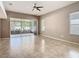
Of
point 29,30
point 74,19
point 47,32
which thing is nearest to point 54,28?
point 47,32

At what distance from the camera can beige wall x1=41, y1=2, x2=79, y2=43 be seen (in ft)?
22.3

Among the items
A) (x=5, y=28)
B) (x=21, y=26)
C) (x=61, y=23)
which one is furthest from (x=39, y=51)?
(x=21, y=26)

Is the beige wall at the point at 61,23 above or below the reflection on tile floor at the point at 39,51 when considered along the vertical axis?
above

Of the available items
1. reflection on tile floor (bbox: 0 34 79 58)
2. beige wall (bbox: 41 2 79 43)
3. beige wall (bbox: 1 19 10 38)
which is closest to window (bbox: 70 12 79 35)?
beige wall (bbox: 41 2 79 43)

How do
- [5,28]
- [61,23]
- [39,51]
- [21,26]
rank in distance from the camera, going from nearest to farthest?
[39,51], [61,23], [5,28], [21,26]

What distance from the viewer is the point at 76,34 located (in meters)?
6.48

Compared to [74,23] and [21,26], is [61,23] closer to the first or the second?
[74,23]

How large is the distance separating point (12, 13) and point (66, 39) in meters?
6.32

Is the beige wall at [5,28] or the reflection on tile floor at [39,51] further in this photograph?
the beige wall at [5,28]

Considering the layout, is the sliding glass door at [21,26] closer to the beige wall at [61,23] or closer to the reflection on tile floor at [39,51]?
the beige wall at [61,23]

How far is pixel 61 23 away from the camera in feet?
26.6

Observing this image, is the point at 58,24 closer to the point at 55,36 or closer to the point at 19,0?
the point at 55,36

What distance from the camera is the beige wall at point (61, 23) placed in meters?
6.80

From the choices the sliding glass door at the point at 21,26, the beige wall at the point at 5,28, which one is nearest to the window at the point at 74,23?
the beige wall at the point at 5,28
